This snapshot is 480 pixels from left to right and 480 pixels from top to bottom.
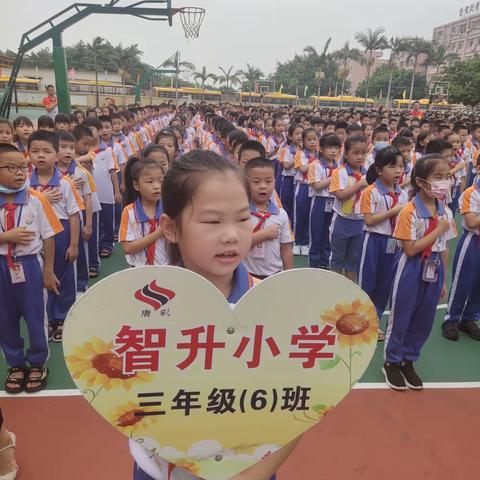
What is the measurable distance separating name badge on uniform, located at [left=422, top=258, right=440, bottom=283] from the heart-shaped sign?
2.15 m

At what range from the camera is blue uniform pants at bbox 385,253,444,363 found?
111 inches

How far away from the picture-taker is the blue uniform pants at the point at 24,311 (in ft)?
8.64

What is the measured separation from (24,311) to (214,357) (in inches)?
92.5

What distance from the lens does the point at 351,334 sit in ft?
2.71

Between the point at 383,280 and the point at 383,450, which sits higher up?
the point at 383,280

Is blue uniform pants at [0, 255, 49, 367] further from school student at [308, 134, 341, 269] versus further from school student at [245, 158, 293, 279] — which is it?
school student at [308, 134, 341, 269]

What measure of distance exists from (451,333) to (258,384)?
3424 mm

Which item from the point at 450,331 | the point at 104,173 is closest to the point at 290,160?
the point at 104,173

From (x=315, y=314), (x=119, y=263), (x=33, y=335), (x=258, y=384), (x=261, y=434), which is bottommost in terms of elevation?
(x=119, y=263)

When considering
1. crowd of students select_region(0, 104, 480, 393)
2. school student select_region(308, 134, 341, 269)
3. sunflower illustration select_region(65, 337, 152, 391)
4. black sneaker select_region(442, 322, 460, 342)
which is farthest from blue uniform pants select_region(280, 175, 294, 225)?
sunflower illustration select_region(65, 337, 152, 391)

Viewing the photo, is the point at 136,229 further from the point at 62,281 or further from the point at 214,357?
the point at 214,357

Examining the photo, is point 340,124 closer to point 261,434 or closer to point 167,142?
point 167,142

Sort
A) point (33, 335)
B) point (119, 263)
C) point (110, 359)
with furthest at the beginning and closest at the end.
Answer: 1. point (119, 263)
2. point (33, 335)
3. point (110, 359)

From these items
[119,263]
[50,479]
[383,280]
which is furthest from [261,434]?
[119,263]
